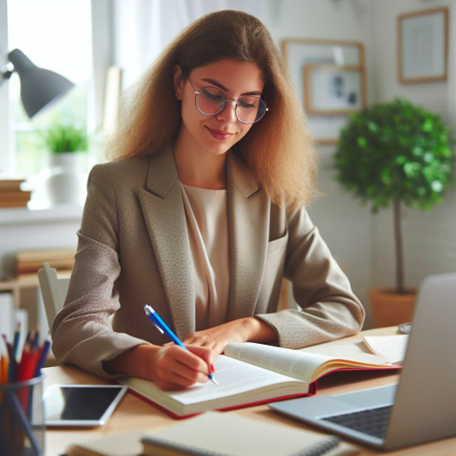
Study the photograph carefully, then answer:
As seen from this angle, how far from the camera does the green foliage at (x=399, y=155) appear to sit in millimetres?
3660

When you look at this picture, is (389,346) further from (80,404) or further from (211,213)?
(80,404)

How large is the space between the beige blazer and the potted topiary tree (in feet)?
6.40

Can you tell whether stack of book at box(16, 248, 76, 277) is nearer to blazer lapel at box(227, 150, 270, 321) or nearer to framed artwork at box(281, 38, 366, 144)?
blazer lapel at box(227, 150, 270, 321)

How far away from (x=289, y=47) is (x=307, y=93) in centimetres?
29

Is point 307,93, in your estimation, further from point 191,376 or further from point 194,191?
point 191,376

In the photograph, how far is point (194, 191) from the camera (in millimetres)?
1799

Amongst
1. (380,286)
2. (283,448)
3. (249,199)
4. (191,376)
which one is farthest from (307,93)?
(283,448)

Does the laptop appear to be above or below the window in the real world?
below

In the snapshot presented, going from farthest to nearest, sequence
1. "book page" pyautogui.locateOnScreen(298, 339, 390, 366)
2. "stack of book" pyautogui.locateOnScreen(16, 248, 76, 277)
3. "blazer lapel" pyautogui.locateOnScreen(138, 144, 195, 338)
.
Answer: "stack of book" pyautogui.locateOnScreen(16, 248, 76, 277), "blazer lapel" pyautogui.locateOnScreen(138, 144, 195, 338), "book page" pyautogui.locateOnScreen(298, 339, 390, 366)

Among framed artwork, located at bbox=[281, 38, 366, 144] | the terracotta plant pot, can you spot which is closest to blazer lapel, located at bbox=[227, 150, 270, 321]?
the terracotta plant pot

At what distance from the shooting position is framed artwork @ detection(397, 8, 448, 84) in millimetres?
3900

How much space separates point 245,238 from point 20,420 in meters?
1.00

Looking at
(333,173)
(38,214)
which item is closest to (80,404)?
(38,214)

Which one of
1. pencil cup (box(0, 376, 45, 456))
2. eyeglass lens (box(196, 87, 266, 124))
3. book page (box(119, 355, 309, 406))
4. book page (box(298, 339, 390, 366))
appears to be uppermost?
eyeglass lens (box(196, 87, 266, 124))
